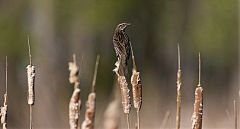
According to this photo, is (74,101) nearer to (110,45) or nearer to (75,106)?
(75,106)

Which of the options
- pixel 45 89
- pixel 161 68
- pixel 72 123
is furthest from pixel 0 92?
pixel 72 123

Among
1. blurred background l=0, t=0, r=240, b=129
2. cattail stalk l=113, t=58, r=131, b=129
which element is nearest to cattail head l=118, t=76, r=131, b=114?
cattail stalk l=113, t=58, r=131, b=129

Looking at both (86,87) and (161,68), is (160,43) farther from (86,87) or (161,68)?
(86,87)

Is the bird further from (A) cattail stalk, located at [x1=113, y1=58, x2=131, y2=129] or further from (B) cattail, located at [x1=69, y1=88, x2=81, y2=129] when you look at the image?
(B) cattail, located at [x1=69, y1=88, x2=81, y2=129]

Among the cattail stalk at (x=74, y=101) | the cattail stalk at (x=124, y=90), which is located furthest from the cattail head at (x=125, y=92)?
the cattail stalk at (x=74, y=101)

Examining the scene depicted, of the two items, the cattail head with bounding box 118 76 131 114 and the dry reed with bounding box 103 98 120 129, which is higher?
the cattail head with bounding box 118 76 131 114

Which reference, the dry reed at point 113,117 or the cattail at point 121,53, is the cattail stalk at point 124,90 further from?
the dry reed at point 113,117

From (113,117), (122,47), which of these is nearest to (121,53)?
(122,47)

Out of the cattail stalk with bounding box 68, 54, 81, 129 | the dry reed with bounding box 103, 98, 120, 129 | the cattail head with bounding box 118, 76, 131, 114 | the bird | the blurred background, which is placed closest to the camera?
the dry reed with bounding box 103, 98, 120, 129

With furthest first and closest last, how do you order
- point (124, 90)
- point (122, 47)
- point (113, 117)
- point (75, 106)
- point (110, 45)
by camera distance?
1. point (110, 45)
2. point (122, 47)
3. point (124, 90)
4. point (75, 106)
5. point (113, 117)

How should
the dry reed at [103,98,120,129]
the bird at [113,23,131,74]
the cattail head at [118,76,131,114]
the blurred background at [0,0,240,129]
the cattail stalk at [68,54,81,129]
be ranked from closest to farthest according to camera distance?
the dry reed at [103,98,120,129], the cattail stalk at [68,54,81,129], the cattail head at [118,76,131,114], the bird at [113,23,131,74], the blurred background at [0,0,240,129]
